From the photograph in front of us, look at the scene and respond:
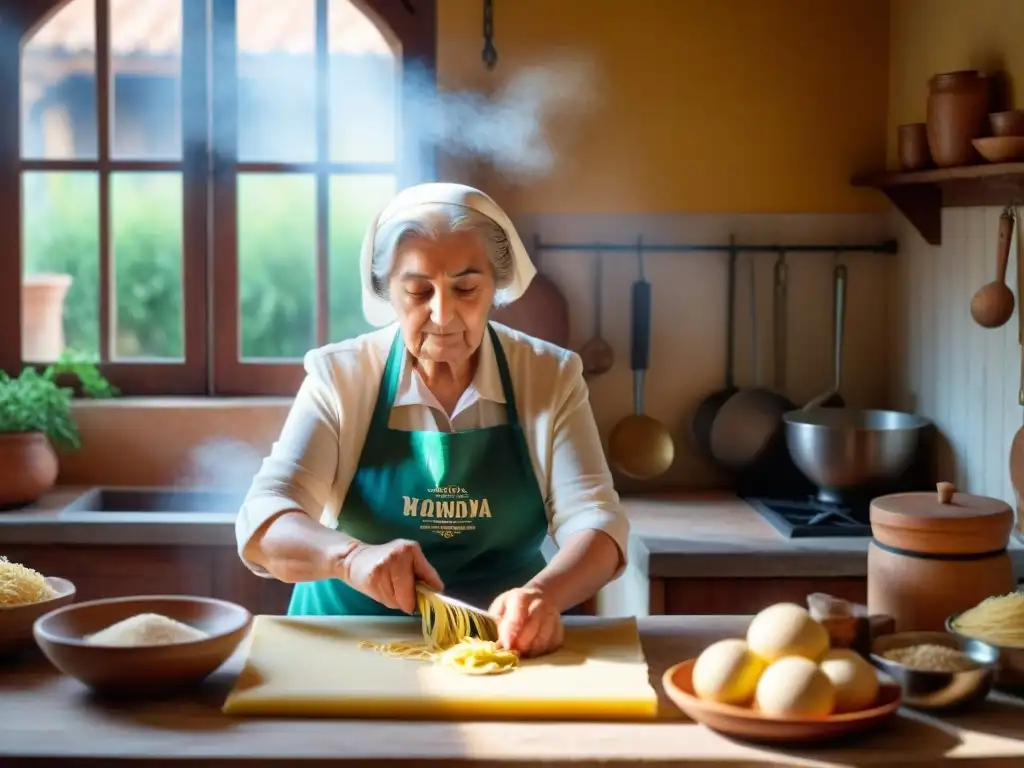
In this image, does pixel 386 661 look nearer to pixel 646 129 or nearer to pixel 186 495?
pixel 186 495

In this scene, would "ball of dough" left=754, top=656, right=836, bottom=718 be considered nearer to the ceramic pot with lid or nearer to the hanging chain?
the ceramic pot with lid

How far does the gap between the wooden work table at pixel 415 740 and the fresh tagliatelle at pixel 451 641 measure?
0.18 metres

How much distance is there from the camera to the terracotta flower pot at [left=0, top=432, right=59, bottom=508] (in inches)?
120

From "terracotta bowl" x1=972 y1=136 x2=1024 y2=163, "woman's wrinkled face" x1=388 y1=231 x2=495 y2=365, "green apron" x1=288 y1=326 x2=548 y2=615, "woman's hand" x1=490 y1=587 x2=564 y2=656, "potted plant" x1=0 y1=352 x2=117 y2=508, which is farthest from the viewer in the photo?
"potted plant" x1=0 y1=352 x2=117 y2=508

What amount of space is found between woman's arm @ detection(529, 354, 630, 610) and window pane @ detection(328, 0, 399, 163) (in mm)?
1385

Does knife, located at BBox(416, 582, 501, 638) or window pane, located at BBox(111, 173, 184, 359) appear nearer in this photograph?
knife, located at BBox(416, 582, 501, 638)

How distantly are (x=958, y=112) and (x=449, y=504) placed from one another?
4.64ft

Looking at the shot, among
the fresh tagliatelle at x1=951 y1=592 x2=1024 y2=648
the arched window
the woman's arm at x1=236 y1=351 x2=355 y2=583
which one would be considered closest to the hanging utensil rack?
the arched window

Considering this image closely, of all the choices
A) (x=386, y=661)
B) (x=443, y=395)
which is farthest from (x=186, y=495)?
(x=386, y=661)

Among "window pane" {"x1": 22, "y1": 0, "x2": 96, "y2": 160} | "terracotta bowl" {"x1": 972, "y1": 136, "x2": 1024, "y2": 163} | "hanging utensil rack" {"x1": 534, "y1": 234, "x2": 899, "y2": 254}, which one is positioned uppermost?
"window pane" {"x1": 22, "y1": 0, "x2": 96, "y2": 160}

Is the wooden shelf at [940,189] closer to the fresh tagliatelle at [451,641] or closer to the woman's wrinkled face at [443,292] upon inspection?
the woman's wrinkled face at [443,292]

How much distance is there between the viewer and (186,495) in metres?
3.39

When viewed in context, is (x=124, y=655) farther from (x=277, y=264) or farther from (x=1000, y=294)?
(x=277, y=264)

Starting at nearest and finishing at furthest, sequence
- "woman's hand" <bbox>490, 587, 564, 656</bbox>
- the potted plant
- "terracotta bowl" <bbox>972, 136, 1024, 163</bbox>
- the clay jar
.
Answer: "woman's hand" <bbox>490, 587, 564, 656</bbox> < "terracotta bowl" <bbox>972, 136, 1024, 163</bbox> < the clay jar < the potted plant
